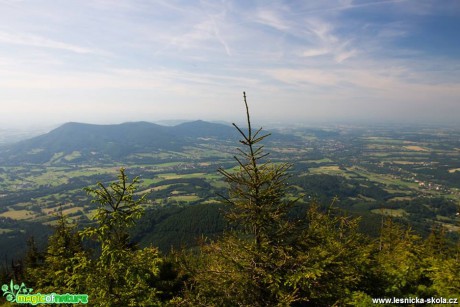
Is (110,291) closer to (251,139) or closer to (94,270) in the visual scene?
(94,270)

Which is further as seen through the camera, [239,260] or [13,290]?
[13,290]

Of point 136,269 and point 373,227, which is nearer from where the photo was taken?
point 136,269

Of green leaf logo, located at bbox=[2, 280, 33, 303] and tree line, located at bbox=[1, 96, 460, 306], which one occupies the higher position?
tree line, located at bbox=[1, 96, 460, 306]

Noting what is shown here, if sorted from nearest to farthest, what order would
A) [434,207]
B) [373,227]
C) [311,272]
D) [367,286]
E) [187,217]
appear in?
[311,272] → [367,286] → [373,227] → [187,217] → [434,207]

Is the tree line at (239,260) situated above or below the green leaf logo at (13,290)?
above

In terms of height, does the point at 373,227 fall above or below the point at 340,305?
below

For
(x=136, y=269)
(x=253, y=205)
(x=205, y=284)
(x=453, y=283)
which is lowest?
(x=453, y=283)

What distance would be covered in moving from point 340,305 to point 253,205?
18.7 ft

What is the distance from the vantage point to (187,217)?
16538cm

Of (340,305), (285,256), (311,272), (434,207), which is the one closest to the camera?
(311,272)

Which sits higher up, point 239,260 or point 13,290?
point 239,260

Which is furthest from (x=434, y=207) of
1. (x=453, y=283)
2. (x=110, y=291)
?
(x=110, y=291)

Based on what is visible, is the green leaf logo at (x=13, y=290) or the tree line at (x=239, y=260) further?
the green leaf logo at (x=13, y=290)

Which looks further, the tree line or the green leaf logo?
the green leaf logo
